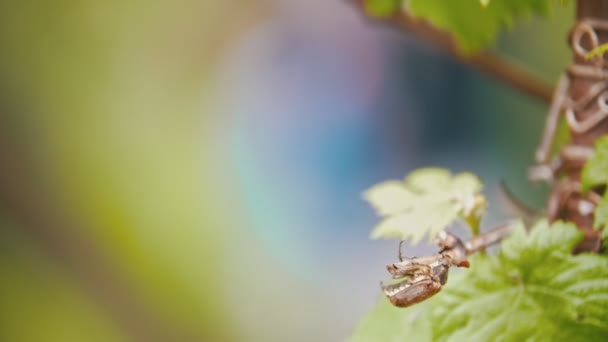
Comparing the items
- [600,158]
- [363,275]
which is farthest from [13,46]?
[600,158]

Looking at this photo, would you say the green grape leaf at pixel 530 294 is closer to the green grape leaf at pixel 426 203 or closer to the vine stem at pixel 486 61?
the green grape leaf at pixel 426 203

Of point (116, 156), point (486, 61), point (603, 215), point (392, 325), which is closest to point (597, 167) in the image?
point (603, 215)

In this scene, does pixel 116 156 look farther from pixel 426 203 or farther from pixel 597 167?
pixel 597 167

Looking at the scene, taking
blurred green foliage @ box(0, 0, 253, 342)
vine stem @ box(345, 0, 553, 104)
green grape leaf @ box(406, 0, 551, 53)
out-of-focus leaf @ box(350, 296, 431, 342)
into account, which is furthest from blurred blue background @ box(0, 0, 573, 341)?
out-of-focus leaf @ box(350, 296, 431, 342)

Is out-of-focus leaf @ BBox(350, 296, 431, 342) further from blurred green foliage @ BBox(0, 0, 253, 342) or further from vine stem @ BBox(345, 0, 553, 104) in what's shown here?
blurred green foliage @ BBox(0, 0, 253, 342)

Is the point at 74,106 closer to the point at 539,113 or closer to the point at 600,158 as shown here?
the point at 539,113
